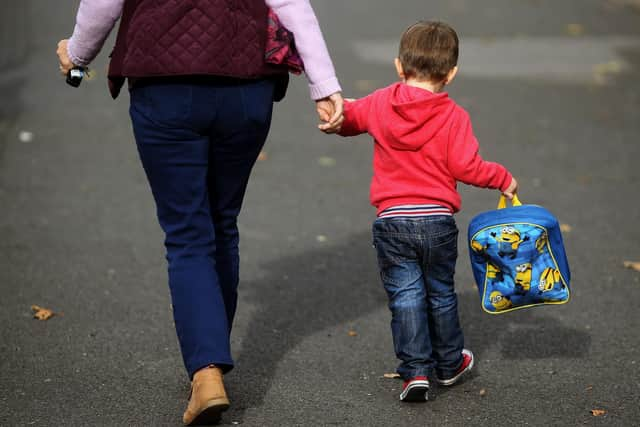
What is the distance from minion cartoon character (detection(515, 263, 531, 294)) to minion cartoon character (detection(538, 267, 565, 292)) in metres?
0.05

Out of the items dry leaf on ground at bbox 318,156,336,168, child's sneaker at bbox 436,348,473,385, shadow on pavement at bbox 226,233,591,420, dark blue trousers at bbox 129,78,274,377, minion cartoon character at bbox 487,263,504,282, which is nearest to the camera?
dark blue trousers at bbox 129,78,274,377

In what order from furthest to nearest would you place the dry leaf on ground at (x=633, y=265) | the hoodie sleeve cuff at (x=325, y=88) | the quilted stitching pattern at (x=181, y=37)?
the dry leaf on ground at (x=633, y=265)
the hoodie sleeve cuff at (x=325, y=88)
the quilted stitching pattern at (x=181, y=37)

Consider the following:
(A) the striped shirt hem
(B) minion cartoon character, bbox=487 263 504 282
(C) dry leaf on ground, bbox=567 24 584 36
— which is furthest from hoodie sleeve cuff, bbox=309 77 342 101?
(C) dry leaf on ground, bbox=567 24 584 36

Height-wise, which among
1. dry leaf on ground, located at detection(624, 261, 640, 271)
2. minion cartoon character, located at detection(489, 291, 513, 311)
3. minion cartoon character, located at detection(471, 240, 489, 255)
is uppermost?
minion cartoon character, located at detection(471, 240, 489, 255)

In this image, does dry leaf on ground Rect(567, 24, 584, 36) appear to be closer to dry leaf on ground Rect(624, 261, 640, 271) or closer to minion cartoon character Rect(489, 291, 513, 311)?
dry leaf on ground Rect(624, 261, 640, 271)

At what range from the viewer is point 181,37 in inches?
137

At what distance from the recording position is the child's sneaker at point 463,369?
14.0ft

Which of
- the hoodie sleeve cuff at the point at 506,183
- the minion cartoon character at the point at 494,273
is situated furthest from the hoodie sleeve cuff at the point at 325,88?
the minion cartoon character at the point at 494,273

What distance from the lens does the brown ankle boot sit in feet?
11.9

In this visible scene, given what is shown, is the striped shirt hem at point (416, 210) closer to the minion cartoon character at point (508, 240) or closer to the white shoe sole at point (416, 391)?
the minion cartoon character at point (508, 240)

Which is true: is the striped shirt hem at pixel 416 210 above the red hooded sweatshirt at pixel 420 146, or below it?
below

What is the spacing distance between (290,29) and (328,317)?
1.92 m

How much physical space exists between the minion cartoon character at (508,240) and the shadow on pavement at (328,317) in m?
0.79

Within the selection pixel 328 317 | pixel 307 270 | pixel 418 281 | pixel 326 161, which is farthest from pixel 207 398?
pixel 326 161
